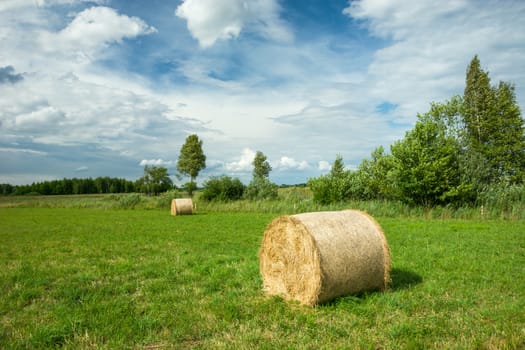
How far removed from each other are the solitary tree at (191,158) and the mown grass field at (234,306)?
51.2 m

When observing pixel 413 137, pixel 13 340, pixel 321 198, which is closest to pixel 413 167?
pixel 413 137

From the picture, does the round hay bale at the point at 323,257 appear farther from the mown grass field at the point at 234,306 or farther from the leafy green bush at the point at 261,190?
the leafy green bush at the point at 261,190

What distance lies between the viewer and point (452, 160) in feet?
88.2

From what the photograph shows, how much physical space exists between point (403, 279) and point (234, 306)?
351cm

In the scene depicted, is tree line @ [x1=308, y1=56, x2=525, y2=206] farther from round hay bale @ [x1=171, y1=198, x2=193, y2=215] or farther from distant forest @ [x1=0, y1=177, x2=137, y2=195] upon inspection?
distant forest @ [x1=0, y1=177, x2=137, y2=195]

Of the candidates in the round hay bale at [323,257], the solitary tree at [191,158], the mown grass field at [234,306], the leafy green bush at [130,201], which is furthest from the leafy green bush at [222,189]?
the round hay bale at [323,257]

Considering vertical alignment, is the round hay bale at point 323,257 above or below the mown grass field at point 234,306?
above

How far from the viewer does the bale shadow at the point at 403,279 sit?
640 cm

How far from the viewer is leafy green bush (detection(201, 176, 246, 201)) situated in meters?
38.8

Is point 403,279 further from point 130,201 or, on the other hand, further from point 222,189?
point 130,201

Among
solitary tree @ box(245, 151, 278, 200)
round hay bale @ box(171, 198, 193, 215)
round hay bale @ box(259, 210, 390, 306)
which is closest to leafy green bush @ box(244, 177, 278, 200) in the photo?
solitary tree @ box(245, 151, 278, 200)

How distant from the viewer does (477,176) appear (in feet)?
89.0

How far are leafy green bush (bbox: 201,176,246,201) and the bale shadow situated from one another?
31.6 m

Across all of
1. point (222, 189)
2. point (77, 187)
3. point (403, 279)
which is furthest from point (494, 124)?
point (77, 187)
